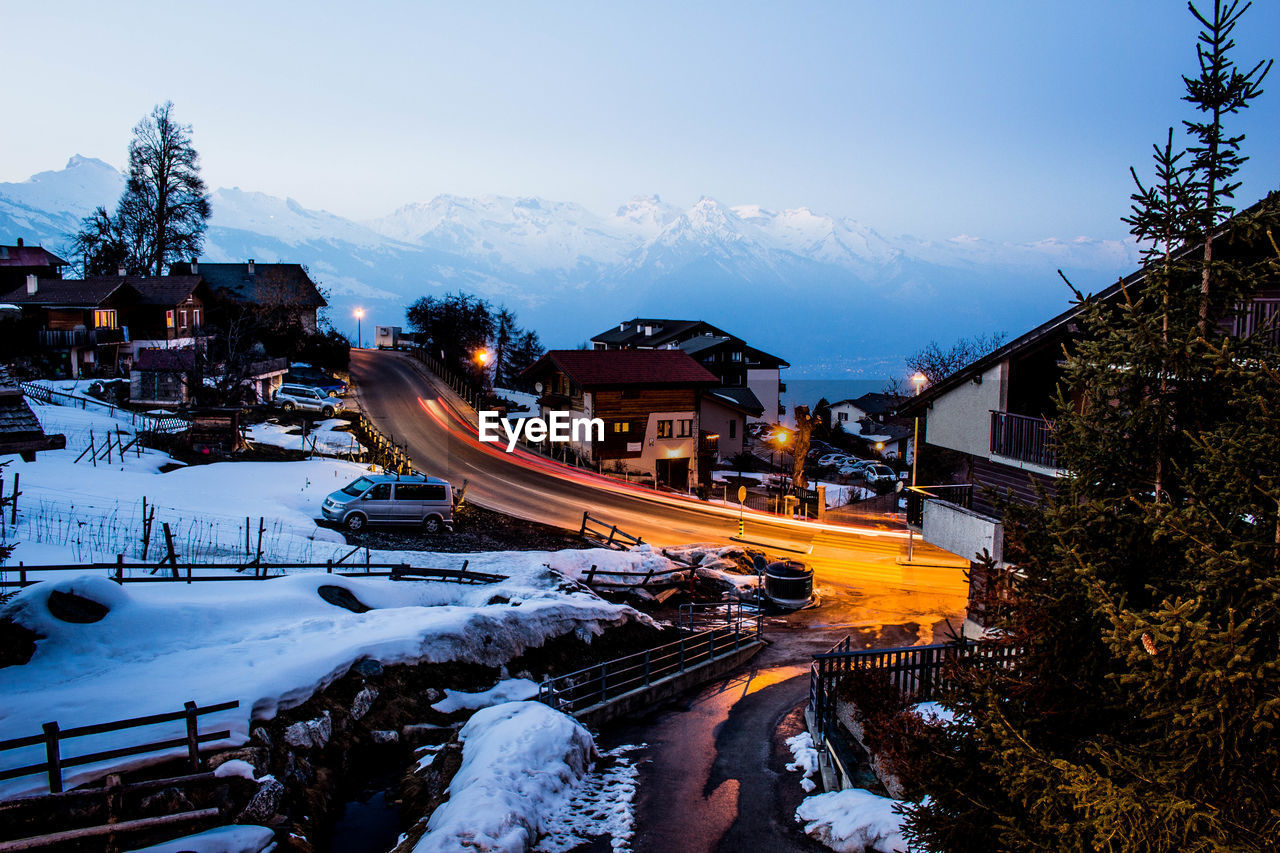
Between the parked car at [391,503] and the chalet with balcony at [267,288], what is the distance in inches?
1734

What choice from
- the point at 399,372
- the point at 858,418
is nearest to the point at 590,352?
the point at 399,372

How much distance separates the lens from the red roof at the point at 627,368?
159 ft

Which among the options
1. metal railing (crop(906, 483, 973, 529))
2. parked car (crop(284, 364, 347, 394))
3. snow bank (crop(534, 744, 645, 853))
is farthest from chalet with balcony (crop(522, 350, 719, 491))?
snow bank (crop(534, 744, 645, 853))

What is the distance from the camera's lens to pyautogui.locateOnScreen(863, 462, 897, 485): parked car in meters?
57.1

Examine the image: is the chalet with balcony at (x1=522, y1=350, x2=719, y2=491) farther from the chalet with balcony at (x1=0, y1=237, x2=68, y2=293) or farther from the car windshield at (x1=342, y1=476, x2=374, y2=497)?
the chalet with balcony at (x1=0, y1=237, x2=68, y2=293)

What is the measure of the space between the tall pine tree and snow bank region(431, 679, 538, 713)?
9973mm

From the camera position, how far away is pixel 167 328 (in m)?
59.8

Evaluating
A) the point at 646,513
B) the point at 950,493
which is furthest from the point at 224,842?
the point at 646,513

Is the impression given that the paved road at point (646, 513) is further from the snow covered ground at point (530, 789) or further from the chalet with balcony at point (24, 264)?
the chalet with balcony at point (24, 264)

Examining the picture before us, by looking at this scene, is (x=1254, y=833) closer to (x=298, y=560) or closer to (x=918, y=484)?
(x=918, y=484)

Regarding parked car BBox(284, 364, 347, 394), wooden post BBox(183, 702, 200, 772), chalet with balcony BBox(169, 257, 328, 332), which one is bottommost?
wooden post BBox(183, 702, 200, 772)

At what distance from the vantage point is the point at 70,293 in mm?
55344

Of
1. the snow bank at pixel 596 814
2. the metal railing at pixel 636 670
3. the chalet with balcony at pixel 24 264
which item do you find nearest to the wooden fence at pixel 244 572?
the metal railing at pixel 636 670

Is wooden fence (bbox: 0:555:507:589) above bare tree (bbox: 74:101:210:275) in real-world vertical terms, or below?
below
